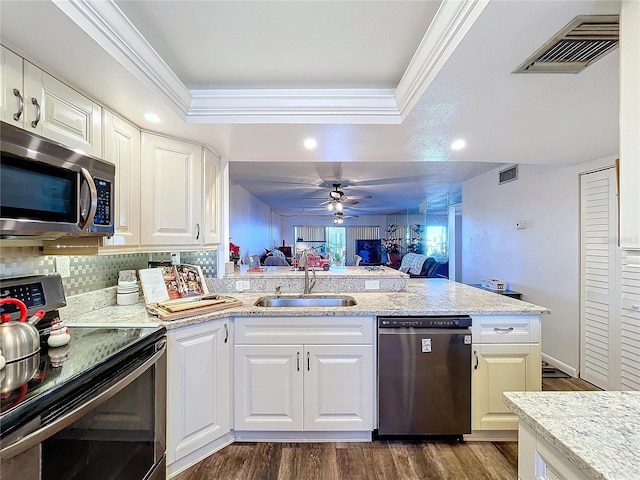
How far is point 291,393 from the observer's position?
2.12 meters

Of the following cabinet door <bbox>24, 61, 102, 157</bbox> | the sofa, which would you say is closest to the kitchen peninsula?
cabinet door <bbox>24, 61, 102, 157</bbox>

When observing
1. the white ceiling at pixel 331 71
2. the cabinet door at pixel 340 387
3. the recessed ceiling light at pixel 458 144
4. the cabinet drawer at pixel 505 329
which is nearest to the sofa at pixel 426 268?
the white ceiling at pixel 331 71

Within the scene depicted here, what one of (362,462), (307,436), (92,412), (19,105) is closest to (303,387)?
(307,436)

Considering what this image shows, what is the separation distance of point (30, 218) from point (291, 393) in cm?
173

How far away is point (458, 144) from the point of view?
8.09ft

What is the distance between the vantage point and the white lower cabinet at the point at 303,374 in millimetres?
2117

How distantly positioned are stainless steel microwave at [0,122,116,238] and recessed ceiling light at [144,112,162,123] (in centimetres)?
50

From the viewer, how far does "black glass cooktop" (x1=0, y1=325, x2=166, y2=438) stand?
0.92 m

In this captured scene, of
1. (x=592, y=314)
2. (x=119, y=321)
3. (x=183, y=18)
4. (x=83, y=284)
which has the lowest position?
(x=592, y=314)

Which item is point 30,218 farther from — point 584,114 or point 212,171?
point 584,114

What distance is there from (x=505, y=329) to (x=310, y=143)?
1929 millimetres

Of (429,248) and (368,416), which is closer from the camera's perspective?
(368,416)

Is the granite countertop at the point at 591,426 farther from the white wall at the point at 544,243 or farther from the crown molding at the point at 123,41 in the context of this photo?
the white wall at the point at 544,243

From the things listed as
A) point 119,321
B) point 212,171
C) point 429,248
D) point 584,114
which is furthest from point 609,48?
point 429,248
